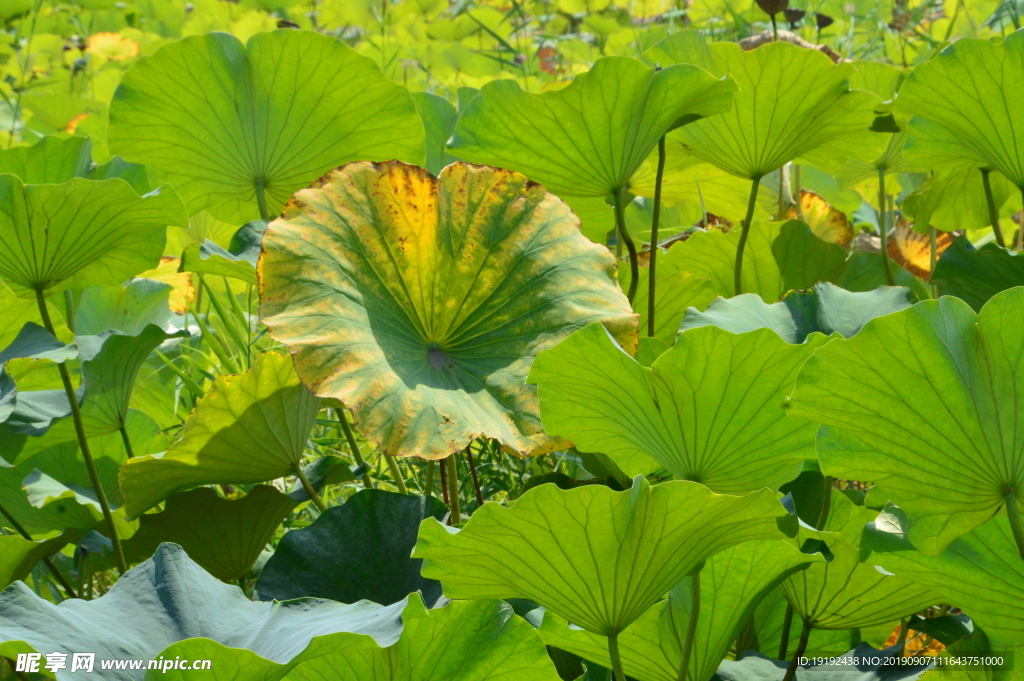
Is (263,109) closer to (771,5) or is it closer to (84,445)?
(84,445)

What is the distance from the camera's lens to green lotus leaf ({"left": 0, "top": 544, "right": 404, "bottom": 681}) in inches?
20.0

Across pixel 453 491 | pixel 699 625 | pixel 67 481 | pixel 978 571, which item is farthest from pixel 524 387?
pixel 67 481

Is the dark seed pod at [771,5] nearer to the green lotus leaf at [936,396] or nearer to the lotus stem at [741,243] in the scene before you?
the lotus stem at [741,243]

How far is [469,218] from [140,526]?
0.40 metres

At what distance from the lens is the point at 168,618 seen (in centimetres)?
56

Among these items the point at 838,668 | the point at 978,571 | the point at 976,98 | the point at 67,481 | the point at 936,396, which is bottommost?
the point at 67,481

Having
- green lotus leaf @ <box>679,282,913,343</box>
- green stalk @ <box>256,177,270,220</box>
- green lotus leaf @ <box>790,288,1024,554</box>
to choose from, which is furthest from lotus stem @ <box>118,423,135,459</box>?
green lotus leaf @ <box>790,288,1024,554</box>

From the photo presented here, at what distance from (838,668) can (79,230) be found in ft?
2.26

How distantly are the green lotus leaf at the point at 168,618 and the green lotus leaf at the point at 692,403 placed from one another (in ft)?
0.57

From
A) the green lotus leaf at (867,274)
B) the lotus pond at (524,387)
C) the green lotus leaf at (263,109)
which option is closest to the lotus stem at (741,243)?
the lotus pond at (524,387)

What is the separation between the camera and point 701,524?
495 millimetres

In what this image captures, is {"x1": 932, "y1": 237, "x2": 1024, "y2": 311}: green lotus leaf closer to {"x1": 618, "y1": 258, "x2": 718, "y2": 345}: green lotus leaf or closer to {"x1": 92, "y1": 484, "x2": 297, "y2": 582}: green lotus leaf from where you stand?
{"x1": 618, "y1": 258, "x2": 718, "y2": 345}: green lotus leaf

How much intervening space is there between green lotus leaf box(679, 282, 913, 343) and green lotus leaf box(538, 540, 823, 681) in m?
0.18

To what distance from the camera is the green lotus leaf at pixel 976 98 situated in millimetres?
703
